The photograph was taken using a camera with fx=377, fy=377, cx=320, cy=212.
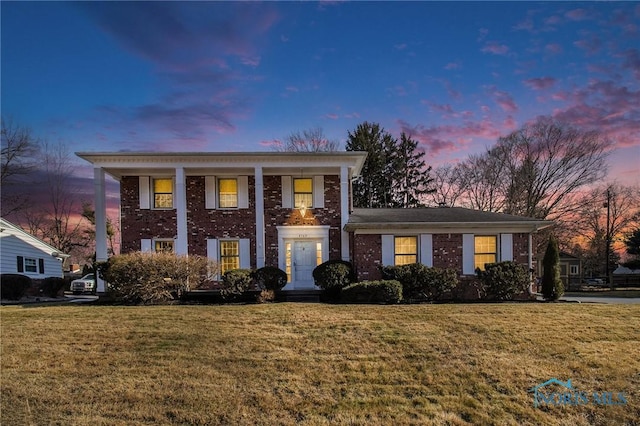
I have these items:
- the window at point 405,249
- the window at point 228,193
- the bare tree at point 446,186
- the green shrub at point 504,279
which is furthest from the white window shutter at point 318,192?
the bare tree at point 446,186

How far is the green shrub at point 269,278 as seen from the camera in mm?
14750

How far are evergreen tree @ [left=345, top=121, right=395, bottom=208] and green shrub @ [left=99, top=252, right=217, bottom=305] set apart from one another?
Result: 25.9 metres

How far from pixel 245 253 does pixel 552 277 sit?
42.1 feet

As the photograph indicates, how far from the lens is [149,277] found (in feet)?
41.6

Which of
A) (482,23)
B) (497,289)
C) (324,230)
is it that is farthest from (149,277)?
(482,23)

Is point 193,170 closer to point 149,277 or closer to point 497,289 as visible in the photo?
point 149,277

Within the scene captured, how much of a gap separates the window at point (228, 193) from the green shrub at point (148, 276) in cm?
449

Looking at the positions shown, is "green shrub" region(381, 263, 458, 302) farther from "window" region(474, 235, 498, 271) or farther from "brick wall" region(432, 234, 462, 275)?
"window" region(474, 235, 498, 271)

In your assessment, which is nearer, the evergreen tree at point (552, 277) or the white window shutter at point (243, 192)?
the evergreen tree at point (552, 277)

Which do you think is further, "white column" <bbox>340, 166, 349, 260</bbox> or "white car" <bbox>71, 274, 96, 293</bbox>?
"white car" <bbox>71, 274, 96, 293</bbox>

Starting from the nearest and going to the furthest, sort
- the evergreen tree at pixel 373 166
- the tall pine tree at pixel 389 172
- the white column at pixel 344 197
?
1. the white column at pixel 344 197
2. the evergreen tree at pixel 373 166
3. the tall pine tree at pixel 389 172

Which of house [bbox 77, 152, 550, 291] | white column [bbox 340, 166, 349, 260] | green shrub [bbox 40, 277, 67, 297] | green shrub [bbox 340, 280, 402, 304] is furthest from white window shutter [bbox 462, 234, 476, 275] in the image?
green shrub [bbox 40, 277, 67, 297]

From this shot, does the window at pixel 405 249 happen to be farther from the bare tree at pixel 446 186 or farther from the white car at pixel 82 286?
the bare tree at pixel 446 186

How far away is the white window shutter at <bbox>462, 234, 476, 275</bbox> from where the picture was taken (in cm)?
1567
